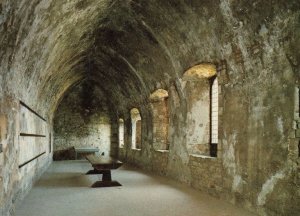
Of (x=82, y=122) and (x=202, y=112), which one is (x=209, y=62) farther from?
(x=82, y=122)

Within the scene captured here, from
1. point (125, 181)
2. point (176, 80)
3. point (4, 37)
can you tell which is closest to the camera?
point (4, 37)

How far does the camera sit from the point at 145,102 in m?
10.6

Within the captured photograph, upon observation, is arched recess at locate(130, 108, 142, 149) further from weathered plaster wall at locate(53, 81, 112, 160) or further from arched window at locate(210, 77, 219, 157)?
arched window at locate(210, 77, 219, 157)

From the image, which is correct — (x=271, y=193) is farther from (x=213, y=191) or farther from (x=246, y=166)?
(x=213, y=191)

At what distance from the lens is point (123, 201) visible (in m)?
5.73

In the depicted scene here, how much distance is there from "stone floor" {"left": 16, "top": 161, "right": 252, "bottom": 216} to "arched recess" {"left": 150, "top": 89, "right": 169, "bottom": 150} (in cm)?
217

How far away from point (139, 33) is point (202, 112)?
2.63 meters

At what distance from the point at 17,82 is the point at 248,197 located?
4.31m

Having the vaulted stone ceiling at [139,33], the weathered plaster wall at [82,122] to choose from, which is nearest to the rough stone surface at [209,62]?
the vaulted stone ceiling at [139,33]

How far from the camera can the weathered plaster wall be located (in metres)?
16.1

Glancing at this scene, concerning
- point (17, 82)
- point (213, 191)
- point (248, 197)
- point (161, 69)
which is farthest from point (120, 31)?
point (248, 197)

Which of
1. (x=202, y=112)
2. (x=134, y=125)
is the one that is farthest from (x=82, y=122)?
(x=202, y=112)

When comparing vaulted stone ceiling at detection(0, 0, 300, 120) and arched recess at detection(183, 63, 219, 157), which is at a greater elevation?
vaulted stone ceiling at detection(0, 0, 300, 120)

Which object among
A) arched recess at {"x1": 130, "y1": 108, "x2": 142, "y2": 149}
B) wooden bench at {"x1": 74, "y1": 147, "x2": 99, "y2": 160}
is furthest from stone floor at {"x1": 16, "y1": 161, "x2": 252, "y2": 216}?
wooden bench at {"x1": 74, "y1": 147, "x2": 99, "y2": 160}
